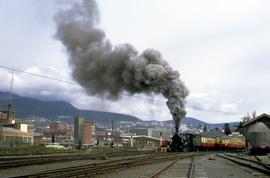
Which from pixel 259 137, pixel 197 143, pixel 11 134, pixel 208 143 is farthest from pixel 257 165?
pixel 11 134

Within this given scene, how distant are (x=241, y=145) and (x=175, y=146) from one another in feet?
147

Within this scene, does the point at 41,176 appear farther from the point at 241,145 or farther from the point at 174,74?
the point at 241,145

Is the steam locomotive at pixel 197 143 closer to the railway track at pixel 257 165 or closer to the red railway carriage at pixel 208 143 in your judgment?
the red railway carriage at pixel 208 143

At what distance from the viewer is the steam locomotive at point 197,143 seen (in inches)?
2185

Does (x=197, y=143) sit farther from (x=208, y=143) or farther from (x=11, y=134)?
(x=11, y=134)

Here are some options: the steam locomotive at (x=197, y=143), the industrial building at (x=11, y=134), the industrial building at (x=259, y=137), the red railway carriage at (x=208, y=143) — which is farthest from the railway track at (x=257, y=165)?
the industrial building at (x=11, y=134)

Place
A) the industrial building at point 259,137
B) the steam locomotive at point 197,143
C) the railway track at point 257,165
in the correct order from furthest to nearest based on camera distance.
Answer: the steam locomotive at point 197,143 < the industrial building at point 259,137 < the railway track at point 257,165

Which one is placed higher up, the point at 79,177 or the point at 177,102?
the point at 177,102

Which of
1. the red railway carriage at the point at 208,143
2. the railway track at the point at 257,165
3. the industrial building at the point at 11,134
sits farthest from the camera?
the red railway carriage at the point at 208,143

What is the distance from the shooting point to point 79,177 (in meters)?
18.6

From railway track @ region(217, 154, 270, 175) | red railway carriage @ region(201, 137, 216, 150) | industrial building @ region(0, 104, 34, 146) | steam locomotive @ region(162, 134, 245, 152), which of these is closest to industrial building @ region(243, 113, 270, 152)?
steam locomotive @ region(162, 134, 245, 152)

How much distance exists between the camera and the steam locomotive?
55500 millimetres

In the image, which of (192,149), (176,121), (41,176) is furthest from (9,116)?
(41,176)

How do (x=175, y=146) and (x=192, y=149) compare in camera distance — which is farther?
(x=192, y=149)
